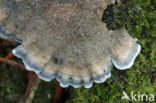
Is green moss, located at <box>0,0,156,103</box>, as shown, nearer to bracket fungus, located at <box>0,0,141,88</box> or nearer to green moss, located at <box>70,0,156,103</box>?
green moss, located at <box>70,0,156,103</box>

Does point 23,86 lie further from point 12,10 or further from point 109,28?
point 109,28

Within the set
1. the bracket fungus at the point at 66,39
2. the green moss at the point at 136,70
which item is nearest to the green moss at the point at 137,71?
the green moss at the point at 136,70

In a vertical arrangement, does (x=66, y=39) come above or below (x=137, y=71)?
above

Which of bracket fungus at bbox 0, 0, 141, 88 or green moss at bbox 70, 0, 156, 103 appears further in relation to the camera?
green moss at bbox 70, 0, 156, 103

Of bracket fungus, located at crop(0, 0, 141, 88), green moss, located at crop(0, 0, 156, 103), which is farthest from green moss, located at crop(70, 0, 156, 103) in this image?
bracket fungus, located at crop(0, 0, 141, 88)

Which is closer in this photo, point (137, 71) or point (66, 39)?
point (66, 39)

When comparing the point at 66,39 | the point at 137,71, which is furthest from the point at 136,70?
the point at 66,39

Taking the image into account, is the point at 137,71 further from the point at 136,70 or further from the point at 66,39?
the point at 66,39

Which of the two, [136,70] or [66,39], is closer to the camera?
[66,39]

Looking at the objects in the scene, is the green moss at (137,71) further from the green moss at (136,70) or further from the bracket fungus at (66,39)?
the bracket fungus at (66,39)
